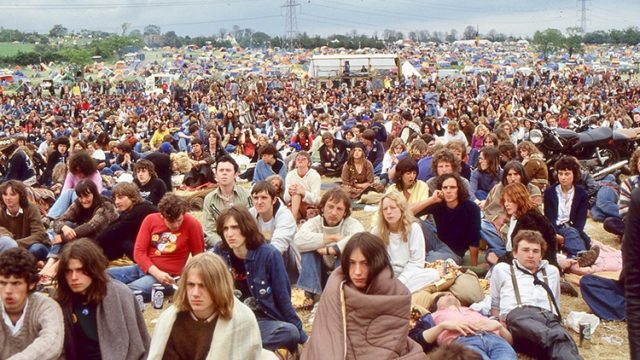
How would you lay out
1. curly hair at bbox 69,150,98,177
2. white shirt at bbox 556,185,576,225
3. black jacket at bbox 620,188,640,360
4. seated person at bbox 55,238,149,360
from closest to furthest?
1. black jacket at bbox 620,188,640,360
2. seated person at bbox 55,238,149,360
3. white shirt at bbox 556,185,576,225
4. curly hair at bbox 69,150,98,177

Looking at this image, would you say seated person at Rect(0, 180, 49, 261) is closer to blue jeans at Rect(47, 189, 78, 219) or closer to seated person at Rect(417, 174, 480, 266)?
blue jeans at Rect(47, 189, 78, 219)

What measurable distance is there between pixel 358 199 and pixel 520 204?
4.21 metres

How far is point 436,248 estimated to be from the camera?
240 inches

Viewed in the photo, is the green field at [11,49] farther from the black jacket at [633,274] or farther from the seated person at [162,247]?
the black jacket at [633,274]

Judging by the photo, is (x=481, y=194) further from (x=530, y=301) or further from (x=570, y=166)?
(x=530, y=301)

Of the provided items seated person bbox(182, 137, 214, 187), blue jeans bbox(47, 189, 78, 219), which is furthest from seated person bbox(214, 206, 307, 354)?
seated person bbox(182, 137, 214, 187)

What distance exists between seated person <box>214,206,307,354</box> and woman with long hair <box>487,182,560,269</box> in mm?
1971

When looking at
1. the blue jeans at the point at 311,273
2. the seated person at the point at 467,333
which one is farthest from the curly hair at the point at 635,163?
the blue jeans at the point at 311,273

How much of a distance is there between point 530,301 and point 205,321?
7.32ft

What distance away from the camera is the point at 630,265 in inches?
74.7

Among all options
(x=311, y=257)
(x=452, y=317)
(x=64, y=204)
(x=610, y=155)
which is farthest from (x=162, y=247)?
(x=610, y=155)

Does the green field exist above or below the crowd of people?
above

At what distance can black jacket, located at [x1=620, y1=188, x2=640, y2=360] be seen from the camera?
1.85m

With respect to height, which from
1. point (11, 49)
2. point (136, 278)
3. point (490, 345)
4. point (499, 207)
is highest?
point (11, 49)
